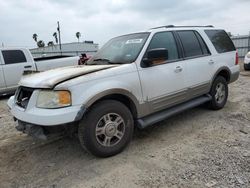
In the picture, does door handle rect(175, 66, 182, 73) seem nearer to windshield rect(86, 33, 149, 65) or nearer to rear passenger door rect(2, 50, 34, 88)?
windshield rect(86, 33, 149, 65)

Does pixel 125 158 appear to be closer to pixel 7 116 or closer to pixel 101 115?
pixel 101 115

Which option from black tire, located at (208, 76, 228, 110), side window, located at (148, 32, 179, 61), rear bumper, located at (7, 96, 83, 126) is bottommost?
black tire, located at (208, 76, 228, 110)

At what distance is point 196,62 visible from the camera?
4.85 m

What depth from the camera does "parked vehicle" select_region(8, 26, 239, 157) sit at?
3.24 m

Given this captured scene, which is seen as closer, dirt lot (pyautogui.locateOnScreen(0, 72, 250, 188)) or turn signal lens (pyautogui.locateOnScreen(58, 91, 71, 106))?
dirt lot (pyautogui.locateOnScreen(0, 72, 250, 188))

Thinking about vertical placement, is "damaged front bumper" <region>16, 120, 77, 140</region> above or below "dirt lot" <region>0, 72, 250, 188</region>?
above

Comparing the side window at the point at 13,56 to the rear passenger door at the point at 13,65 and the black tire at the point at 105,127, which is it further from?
the black tire at the point at 105,127

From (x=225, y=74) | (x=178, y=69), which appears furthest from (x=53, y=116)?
(x=225, y=74)

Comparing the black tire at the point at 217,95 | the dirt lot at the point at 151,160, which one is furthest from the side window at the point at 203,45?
the dirt lot at the point at 151,160

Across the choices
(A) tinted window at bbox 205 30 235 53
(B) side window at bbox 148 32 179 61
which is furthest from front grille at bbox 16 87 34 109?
(A) tinted window at bbox 205 30 235 53

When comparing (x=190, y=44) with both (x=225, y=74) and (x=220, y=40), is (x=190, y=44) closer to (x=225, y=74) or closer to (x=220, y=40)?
(x=220, y=40)

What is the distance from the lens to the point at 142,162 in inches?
136

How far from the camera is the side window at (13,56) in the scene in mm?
8509

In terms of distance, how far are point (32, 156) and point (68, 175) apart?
3.02 feet
